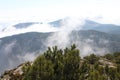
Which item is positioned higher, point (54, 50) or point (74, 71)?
point (54, 50)

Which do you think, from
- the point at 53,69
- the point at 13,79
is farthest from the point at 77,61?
the point at 13,79

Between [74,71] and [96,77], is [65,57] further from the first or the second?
[96,77]

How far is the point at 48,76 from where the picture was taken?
1362 inches

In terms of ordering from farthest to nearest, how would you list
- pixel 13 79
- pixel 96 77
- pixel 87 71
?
pixel 13 79 → pixel 87 71 → pixel 96 77

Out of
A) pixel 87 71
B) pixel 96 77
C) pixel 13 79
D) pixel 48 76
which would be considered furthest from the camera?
pixel 13 79

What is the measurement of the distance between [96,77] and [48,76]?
7.12m

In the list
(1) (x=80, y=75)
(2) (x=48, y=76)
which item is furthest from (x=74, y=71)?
(2) (x=48, y=76)

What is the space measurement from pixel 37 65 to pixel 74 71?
17.3 feet

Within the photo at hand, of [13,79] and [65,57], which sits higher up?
[65,57]

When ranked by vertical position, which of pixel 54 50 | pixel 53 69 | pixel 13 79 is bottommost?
pixel 13 79

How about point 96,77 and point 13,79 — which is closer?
point 96,77

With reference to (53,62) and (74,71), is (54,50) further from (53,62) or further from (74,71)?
(74,71)

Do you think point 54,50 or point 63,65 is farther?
point 54,50

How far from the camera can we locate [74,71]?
117 ft
